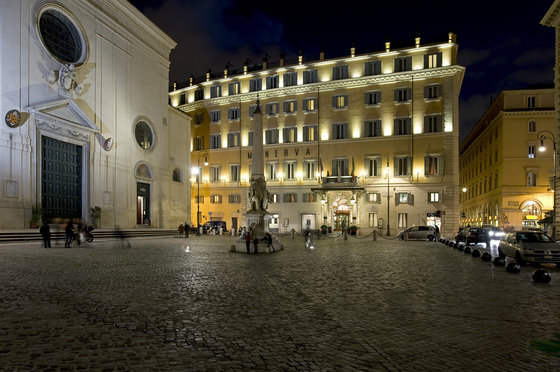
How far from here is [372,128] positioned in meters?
45.5

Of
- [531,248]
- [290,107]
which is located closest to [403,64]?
[290,107]

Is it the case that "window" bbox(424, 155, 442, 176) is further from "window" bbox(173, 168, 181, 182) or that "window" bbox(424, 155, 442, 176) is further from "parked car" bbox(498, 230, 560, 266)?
"window" bbox(173, 168, 181, 182)

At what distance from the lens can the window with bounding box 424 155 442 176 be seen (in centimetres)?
4247

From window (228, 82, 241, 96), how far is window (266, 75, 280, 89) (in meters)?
3.99

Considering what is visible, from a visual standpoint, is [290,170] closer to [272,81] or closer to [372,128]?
[372,128]

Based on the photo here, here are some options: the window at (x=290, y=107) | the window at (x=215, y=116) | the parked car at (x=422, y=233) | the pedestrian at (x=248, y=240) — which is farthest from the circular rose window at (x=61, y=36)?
the parked car at (x=422, y=233)

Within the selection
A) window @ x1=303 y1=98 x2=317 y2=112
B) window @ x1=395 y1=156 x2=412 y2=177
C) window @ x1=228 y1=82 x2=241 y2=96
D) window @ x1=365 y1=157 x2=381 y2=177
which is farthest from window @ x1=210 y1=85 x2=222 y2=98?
window @ x1=395 y1=156 x2=412 y2=177

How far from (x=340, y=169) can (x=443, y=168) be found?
10.9 m

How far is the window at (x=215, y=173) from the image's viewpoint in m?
52.2

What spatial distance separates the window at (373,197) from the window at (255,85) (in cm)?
1881

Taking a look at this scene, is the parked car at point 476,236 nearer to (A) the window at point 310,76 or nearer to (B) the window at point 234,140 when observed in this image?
(A) the window at point 310,76

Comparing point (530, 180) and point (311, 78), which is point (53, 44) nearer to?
point (311, 78)

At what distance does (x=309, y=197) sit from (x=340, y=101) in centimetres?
1164

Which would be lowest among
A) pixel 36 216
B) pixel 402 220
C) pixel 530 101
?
pixel 402 220
